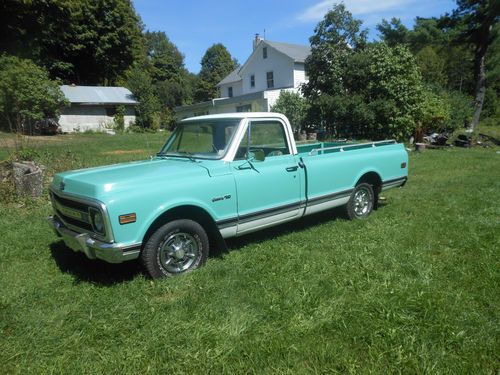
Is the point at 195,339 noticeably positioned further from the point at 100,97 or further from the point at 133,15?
the point at 133,15

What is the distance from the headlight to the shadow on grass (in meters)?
0.75

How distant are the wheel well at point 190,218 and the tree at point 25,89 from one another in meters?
22.2

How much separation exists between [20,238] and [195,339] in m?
3.95

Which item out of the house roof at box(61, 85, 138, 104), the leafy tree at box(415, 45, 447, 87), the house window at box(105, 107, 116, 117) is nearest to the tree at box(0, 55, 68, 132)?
the house roof at box(61, 85, 138, 104)

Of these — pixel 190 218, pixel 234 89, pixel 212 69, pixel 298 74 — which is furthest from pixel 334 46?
pixel 212 69

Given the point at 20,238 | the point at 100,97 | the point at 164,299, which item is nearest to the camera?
the point at 164,299

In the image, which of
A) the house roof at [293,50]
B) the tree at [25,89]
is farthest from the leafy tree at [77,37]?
the house roof at [293,50]

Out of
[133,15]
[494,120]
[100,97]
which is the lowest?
[494,120]

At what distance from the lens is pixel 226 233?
4.71 meters

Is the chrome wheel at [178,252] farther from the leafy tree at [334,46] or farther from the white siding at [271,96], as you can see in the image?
the white siding at [271,96]

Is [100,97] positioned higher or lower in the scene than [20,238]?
higher

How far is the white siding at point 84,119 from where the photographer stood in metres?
33.7

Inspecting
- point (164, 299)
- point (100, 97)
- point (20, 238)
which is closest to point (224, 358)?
point (164, 299)

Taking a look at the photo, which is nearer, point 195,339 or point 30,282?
point 195,339
